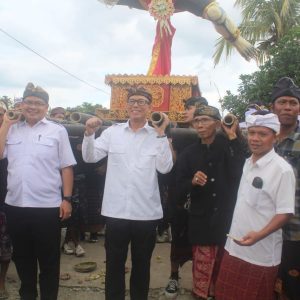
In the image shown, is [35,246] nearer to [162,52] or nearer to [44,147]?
[44,147]

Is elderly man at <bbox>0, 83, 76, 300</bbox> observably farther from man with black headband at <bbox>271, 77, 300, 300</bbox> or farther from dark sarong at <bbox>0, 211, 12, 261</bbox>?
man with black headband at <bbox>271, 77, 300, 300</bbox>

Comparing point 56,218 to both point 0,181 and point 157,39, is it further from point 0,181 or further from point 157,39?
point 157,39

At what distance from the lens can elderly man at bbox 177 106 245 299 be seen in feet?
9.79

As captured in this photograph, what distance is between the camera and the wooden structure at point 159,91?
6.36m

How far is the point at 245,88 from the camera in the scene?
7.82 metres

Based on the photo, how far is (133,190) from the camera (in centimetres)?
289

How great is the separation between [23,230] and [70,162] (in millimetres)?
646

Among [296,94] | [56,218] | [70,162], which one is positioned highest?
[296,94]

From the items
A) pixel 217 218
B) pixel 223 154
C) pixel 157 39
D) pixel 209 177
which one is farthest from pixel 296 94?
pixel 157 39

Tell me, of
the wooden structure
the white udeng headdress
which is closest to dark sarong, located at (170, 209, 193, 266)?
the white udeng headdress

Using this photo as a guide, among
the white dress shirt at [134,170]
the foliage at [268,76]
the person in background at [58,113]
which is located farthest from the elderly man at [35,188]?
the foliage at [268,76]

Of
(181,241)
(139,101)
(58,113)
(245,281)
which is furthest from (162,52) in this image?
(245,281)

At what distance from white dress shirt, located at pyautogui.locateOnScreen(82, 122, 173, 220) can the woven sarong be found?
19.2 inches

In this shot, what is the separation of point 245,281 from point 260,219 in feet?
1.28
